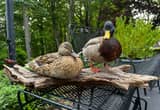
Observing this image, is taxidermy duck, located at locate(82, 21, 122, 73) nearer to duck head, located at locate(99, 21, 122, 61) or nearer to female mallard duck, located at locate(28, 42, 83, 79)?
duck head, located at locate(99, 21, 122, 61)

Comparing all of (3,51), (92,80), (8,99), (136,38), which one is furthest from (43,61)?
(3,51)

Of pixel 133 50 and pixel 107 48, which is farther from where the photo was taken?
pixel 133 50

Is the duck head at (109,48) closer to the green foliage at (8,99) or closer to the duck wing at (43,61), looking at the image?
the duck wing at (43,61)

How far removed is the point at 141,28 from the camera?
11.5 ft

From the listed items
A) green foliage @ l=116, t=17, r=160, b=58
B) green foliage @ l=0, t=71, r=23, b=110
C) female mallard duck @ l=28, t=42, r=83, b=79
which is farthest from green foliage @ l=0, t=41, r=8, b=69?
female mallard duck @ l=28, t=42, r=83, b=79

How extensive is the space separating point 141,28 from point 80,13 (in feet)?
19.9

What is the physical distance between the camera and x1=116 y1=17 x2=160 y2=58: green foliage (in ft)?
11.5

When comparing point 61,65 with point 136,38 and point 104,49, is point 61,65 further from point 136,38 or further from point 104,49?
point 136,38

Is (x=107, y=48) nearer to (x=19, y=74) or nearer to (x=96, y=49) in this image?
(x=96, y=49)

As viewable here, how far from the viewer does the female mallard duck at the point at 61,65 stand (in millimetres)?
1378

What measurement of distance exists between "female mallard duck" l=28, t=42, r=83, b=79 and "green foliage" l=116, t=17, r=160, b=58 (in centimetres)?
208

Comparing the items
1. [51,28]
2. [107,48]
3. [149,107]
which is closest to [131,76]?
[107,48]

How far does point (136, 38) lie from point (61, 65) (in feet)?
7.46

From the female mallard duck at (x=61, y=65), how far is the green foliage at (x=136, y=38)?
2084mm
